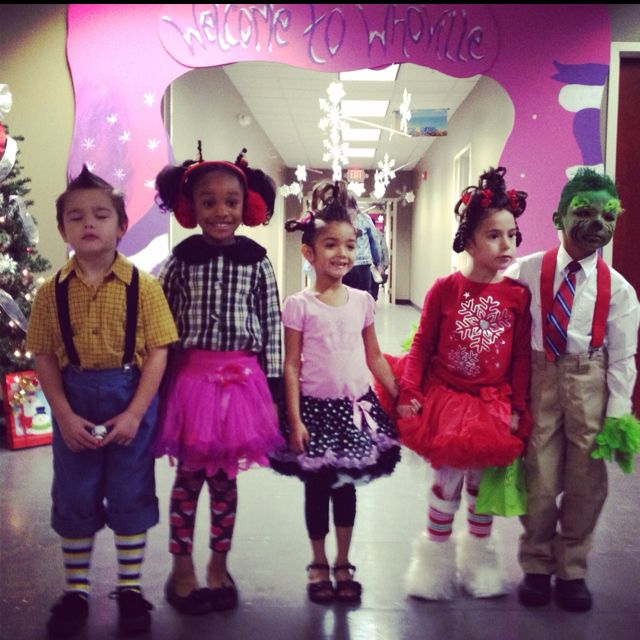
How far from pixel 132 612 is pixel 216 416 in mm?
585

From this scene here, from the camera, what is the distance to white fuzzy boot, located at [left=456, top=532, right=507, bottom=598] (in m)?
1.95

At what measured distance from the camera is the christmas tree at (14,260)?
11.3 ft

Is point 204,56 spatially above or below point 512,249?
above

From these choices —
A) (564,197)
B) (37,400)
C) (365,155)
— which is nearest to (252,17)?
(564,197)

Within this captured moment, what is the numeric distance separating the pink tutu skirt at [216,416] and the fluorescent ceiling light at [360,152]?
10401 millimetres

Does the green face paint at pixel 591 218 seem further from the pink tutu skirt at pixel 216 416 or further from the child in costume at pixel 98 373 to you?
the child in costume at pixel 98 373

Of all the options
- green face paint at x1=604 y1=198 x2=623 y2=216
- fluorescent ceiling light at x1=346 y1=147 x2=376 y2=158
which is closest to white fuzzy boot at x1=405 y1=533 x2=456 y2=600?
green face paint at x1=604 y1=198 x2=623 y2=216

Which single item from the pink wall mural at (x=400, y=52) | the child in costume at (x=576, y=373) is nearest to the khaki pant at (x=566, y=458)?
the child in costume at (x=576, y=373)

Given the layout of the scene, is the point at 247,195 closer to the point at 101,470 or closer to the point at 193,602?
the point at 101,470

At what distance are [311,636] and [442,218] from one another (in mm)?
8757

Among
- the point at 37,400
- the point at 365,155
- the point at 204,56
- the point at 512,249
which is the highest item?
the point at 365,155

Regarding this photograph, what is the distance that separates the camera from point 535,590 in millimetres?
1931

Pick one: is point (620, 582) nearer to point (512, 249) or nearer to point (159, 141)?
point (512, 249)

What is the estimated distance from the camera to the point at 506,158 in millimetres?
3420
